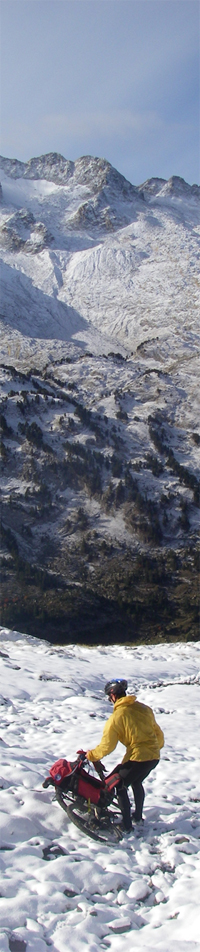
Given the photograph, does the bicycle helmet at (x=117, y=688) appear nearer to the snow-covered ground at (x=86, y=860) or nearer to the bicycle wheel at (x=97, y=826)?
the bicycle wheel at (x=97, y=826)

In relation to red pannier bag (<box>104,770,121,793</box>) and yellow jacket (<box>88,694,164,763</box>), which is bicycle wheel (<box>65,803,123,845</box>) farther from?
yellow jacket (<box>88,694,164,763</box>)

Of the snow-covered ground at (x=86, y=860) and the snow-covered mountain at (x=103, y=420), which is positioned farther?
the snow-covered mountain at (x=103, y=420)

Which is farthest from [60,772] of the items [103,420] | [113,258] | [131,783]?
[113,258]

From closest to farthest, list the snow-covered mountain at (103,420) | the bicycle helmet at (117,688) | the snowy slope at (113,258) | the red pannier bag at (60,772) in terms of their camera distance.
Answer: the red pannier bag at (60,772) < the bicycle helmet at (117,688) < the snow-covered mountain at (103,420) < the snowy slope at (113,258)

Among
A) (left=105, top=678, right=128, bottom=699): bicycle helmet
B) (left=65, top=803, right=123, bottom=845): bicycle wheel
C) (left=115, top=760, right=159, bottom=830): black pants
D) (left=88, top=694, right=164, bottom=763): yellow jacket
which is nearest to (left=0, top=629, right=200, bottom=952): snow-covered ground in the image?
(left=65, top=803, right=123, bottom=845): bicycle wheel

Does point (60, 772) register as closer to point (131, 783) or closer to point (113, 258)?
point (131, 783)

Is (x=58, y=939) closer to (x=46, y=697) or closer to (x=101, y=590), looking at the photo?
(x=46, y=697)

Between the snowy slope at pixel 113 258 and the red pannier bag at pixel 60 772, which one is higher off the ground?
the snowy slope at pixel 113 258

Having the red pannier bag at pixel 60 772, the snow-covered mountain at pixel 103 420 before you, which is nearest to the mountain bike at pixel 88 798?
the red pannier bag at pixel 60 772
